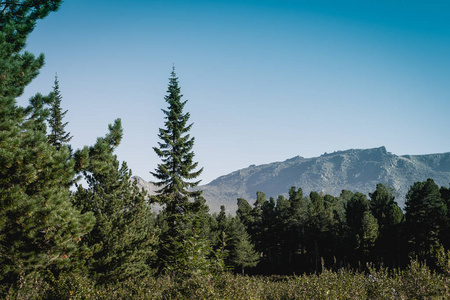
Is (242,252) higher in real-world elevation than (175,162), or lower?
lower

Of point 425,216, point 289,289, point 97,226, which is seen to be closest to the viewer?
point 289,289

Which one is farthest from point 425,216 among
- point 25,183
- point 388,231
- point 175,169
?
point 25,183

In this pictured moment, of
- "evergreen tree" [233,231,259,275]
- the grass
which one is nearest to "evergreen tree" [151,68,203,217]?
the grass

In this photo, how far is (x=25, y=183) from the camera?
687 centimetres

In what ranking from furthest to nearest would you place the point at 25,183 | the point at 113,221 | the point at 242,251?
the point at 242,251 → the point at 113,221 → the point at 25,183

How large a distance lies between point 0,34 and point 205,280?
847 centimetres

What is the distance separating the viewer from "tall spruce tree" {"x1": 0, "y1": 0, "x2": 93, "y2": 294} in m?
6.56

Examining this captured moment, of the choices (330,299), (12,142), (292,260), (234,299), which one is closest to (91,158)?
(12,142)

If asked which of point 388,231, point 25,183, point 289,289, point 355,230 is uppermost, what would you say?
point 25,183

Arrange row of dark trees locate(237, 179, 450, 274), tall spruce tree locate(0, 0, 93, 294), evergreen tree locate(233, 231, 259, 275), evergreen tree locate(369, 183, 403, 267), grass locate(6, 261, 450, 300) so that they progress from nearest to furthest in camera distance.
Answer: tall spruce tree locate(0, 0, 93, 294) < grass locate(6, 261, 450, 300) < row of dark trees locate(237, 179, 450, 274) < evergreen tree locate(369, 183, 403, 267) < evergreen tree locate(233, 231, 259, 275)

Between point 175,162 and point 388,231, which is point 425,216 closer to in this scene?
point 388,231

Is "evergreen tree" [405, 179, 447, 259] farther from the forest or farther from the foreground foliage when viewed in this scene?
the foreground foliage

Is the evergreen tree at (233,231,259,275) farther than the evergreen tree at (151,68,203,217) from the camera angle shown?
Yes

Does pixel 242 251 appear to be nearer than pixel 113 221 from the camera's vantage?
No
